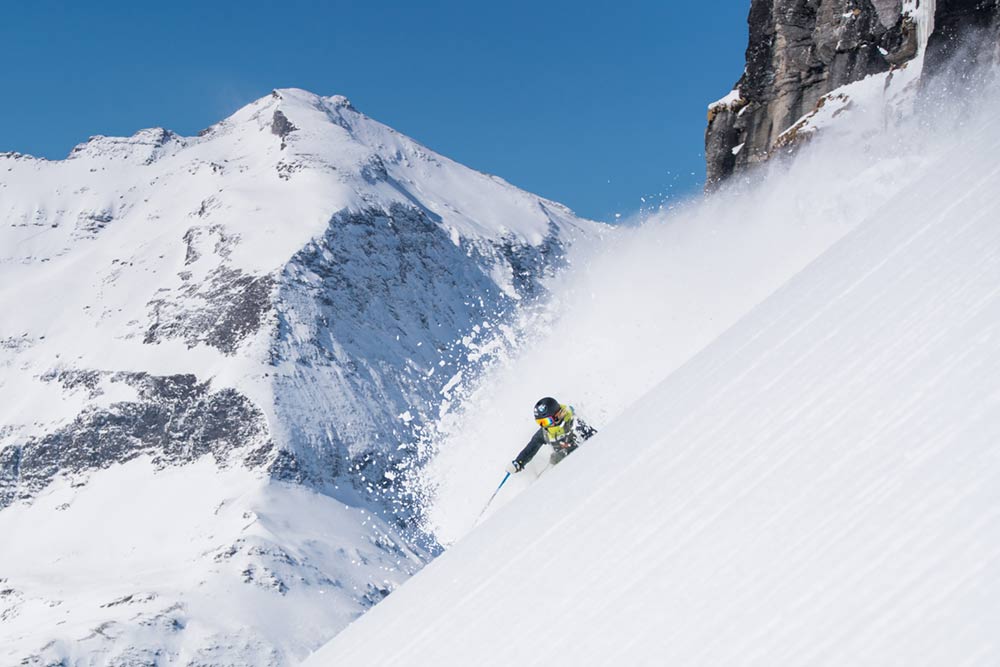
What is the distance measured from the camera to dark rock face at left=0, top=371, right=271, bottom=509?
581 feet

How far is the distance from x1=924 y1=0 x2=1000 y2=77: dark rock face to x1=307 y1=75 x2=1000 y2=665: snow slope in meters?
23.8

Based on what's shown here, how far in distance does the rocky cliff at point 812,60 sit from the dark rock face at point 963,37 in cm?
4

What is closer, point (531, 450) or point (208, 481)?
point (531, 450)

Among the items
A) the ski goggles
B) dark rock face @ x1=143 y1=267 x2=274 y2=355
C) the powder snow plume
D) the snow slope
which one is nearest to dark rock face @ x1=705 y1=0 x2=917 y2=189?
the powder snow plume

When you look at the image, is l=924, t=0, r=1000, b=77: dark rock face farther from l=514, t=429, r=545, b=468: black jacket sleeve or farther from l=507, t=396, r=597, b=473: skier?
l=514, t=429, r=545, b=468: black jacket sleeve

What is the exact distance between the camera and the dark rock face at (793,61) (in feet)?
124

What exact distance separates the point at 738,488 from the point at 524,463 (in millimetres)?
11293

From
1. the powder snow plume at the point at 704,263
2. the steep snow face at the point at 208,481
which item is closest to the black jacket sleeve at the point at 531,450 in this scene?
the powder snow plume at the point at 704,263

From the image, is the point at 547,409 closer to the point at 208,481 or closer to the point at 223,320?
the point at 208,481

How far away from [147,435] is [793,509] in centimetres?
19447

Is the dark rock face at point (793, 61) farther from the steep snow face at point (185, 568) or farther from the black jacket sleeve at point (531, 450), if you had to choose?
the steep snow face at point (185, 568)

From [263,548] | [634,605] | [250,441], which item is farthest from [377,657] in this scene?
[250,441]

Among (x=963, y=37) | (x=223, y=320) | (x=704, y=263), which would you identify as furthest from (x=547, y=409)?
(x=223, y=320)

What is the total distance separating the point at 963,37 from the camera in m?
28.3
